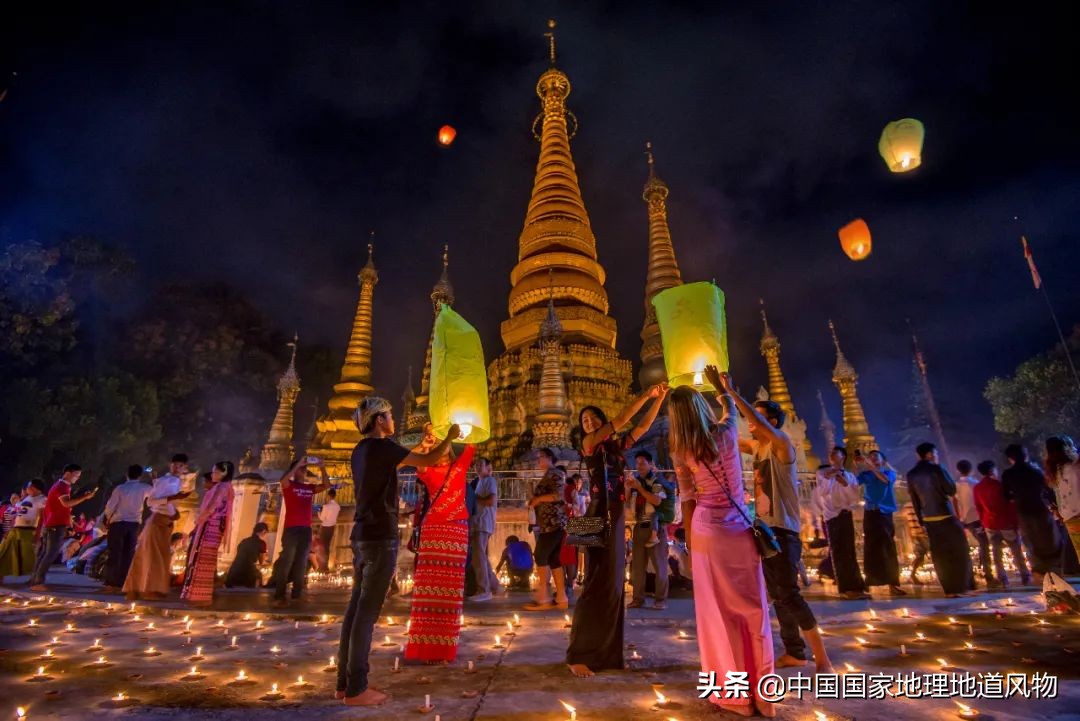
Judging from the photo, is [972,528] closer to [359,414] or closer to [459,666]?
[459,666]

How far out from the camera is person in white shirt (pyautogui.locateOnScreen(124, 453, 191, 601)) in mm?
7422

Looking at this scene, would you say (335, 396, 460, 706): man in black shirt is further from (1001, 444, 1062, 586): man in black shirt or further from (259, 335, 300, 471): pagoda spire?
(259, 335, 300, 471): pagoda spire

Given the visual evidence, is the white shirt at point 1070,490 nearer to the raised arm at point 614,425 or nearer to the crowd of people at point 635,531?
the crowd of people at point 635,531

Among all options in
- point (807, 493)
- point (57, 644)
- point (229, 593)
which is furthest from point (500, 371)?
point (57, 644)

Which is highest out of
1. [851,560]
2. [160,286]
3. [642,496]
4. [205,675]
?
[160,286]

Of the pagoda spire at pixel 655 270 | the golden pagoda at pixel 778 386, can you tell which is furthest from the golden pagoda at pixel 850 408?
the pagoda spire at pixel 655 270

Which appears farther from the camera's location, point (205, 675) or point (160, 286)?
point (160, 286)

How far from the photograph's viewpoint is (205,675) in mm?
3725

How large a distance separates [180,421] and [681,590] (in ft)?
92.9

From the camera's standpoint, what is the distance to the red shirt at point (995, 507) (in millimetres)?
7961

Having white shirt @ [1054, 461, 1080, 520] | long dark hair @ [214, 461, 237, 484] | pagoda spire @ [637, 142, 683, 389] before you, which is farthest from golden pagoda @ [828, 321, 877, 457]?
long dark hair @ [214, 461, 237, 484]

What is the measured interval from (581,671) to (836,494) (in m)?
5.11

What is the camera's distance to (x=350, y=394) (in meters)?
26.2

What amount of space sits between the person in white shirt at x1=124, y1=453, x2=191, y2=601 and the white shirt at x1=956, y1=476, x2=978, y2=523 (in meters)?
12.5
